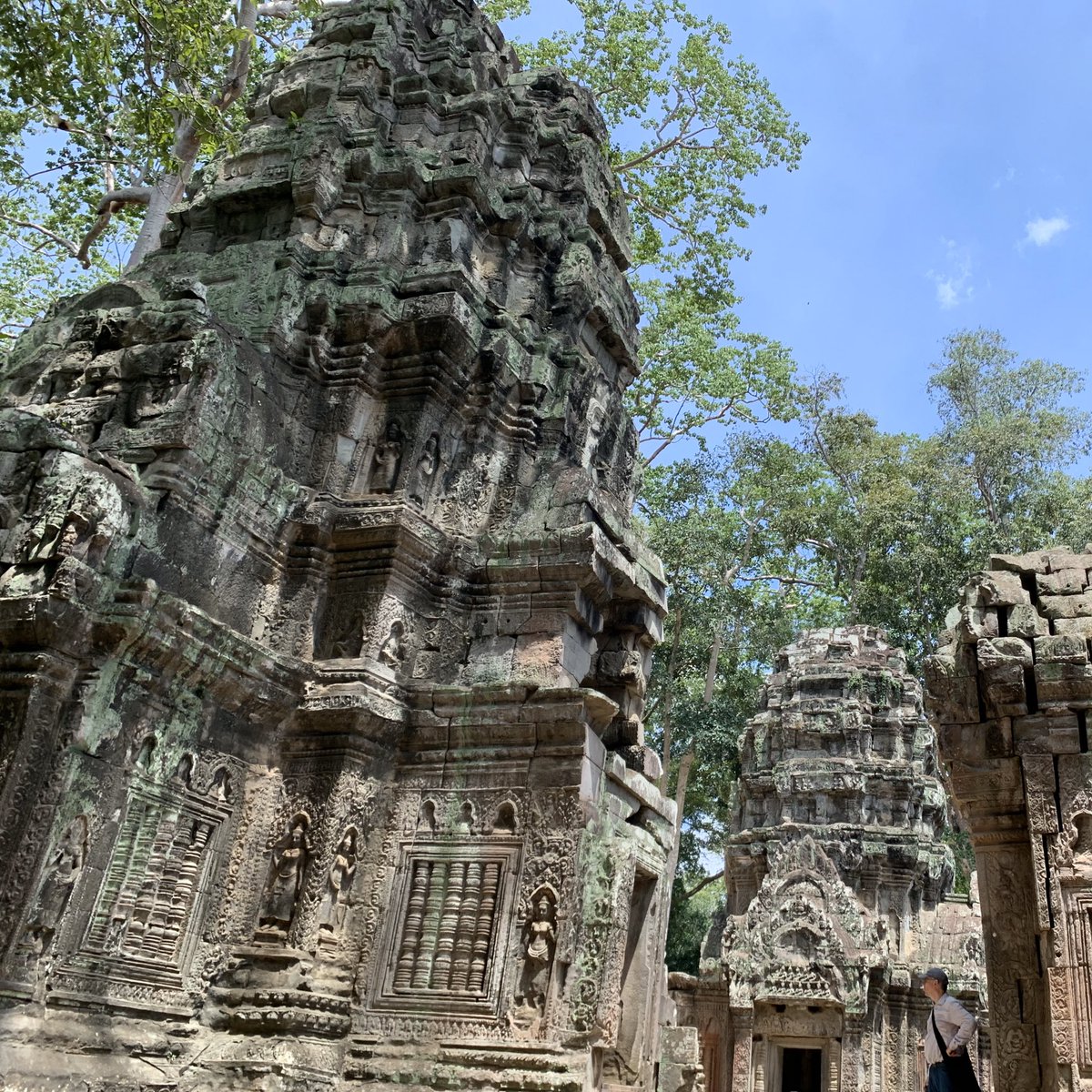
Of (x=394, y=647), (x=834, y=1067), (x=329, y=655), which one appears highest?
(x=394, y=647)

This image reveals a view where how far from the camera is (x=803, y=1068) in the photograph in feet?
70.7

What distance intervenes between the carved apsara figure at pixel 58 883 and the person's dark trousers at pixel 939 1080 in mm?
5148

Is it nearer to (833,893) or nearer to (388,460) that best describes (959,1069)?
(388,460)

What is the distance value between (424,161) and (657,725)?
18953 mm

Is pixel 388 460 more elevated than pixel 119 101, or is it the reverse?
pixel 119 101

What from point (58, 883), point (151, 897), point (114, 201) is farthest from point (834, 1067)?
point (114, 201)

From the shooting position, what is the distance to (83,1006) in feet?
17.4

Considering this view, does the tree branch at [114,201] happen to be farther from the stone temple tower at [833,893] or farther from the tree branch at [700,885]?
the tree branch at [700,885]

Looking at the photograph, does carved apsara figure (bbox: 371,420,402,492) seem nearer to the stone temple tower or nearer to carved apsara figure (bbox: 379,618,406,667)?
carved apsara figure (bbox: 379,618,406,667)

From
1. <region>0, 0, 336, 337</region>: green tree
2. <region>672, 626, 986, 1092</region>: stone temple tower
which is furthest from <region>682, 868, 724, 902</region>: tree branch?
<region>0, 0, 336, 337</region>: green tree

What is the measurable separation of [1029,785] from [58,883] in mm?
5810

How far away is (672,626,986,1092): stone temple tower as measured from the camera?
706 inches

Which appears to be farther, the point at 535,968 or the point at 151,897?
the point at 535,968

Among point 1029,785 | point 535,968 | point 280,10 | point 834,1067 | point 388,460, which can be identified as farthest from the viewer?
point 834,1067
